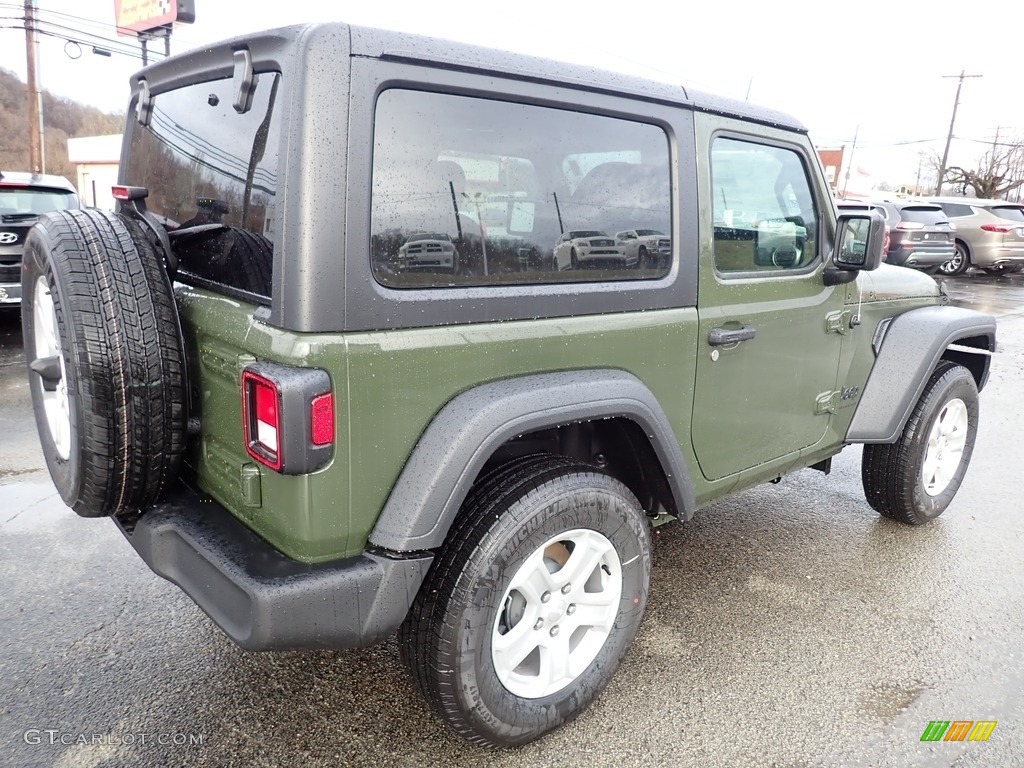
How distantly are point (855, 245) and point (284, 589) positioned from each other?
248cm

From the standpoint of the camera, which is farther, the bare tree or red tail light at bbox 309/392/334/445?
the bare tree

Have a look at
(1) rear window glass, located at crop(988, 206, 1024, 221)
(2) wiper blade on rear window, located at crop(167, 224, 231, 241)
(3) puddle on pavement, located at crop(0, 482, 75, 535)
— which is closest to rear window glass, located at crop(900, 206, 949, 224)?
(1) rear window glass, located at crop(988, 206, 1024, 221)

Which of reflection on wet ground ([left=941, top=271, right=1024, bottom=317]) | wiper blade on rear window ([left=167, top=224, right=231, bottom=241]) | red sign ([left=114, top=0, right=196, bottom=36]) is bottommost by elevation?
reflection on wet ground ([left=941, top=271, right=1024, bottom=317])

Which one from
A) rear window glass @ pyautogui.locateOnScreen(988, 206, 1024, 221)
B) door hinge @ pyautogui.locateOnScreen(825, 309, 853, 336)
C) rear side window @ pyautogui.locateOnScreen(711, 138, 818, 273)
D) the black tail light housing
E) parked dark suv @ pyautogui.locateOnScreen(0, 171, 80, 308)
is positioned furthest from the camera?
rear window glass @ pyautogui.locateOnScreen(988, 206, 1024, 221)

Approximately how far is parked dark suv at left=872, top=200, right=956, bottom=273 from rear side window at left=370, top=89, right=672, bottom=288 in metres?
14.5

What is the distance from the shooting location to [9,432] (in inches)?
189

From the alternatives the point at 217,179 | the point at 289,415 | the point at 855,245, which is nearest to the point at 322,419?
the point at 289,415

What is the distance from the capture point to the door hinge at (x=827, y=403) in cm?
311

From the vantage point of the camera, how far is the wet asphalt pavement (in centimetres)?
222

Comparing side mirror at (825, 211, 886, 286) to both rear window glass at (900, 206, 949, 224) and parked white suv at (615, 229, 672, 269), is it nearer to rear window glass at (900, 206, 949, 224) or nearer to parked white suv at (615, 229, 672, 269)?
parked white suv at (615, 229, 672, 269)

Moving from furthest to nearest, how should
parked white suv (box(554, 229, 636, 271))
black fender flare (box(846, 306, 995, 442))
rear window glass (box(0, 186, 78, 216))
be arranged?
rear window glass (box(0, 186, 78, 216)) < black fender flare (box(846, 306, 995, 442)) < parked white suv (box(554, 229, 636, 271))

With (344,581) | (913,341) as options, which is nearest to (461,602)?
(344,581)

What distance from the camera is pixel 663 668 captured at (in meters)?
2.62

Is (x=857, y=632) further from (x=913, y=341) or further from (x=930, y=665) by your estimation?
(x=913, y=341)
